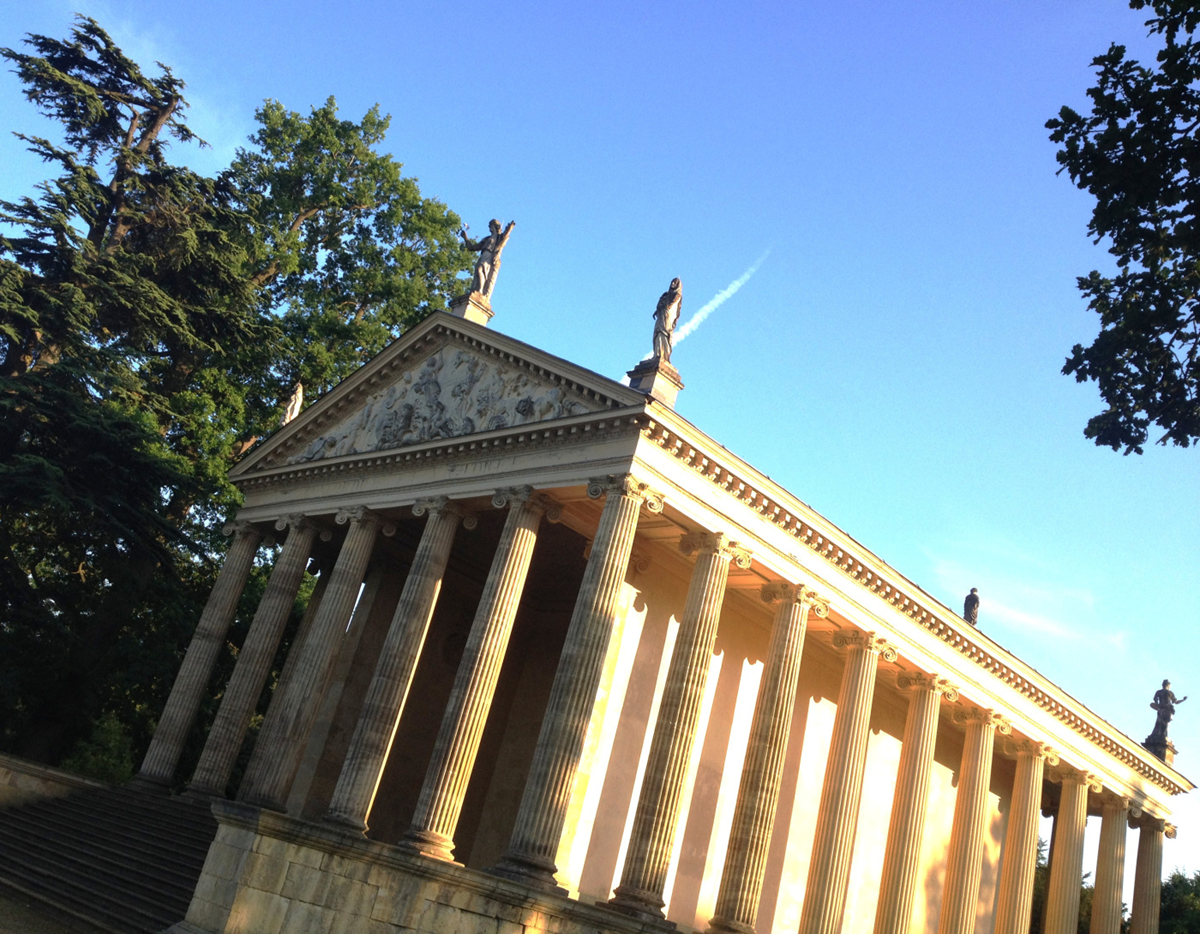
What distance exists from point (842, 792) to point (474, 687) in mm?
7571

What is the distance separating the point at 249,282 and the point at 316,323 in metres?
2.86

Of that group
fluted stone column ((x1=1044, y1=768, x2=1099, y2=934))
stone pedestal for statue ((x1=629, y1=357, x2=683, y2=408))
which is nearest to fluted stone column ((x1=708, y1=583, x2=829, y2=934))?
stone pedestal for statue ((x1=629, y1=357, x2=683, y2=408))

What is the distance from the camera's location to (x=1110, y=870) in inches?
1055

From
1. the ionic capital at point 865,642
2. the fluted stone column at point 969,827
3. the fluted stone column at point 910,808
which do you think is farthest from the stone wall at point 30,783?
the fluted stone column at point 969,827

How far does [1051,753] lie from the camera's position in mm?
25422

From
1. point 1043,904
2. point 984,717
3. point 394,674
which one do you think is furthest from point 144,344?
point 1043,904

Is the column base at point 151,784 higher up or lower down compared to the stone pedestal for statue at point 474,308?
lower down

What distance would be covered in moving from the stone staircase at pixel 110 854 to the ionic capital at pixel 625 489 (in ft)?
30.8

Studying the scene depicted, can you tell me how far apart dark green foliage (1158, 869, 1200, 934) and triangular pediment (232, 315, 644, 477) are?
96.7ft

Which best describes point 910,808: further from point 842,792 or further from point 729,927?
point 729,927

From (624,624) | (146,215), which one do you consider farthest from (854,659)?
(146,215)

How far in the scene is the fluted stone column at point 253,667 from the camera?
2330cm

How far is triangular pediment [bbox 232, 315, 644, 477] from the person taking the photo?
19516 millimetres

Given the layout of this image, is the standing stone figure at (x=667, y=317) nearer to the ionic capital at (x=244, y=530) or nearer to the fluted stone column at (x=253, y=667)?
the fluted stone column at (x=253, y=667)
